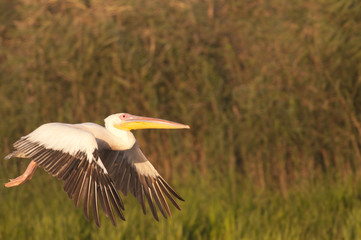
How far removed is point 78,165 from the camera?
4.30 meters

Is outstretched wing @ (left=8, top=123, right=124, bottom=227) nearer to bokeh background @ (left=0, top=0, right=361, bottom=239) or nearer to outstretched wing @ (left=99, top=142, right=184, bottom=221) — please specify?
outstretched wing @ (left=99, top=142, right=184, bottom=221)

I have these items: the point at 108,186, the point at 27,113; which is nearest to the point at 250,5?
the point at 27,113

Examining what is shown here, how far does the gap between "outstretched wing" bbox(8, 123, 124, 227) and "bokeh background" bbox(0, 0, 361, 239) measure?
12.8ft

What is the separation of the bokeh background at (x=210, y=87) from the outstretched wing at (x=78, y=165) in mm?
3891

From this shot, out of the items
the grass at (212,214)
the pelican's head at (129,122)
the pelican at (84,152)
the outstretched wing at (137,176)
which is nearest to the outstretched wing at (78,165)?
the pelican at (84,152)

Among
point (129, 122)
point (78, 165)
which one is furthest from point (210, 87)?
point (78, 165)

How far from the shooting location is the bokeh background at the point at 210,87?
28.4 feet

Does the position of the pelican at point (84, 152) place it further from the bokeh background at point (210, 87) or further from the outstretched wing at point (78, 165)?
the bokeh background at point (210, 87)

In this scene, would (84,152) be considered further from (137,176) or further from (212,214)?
(212,214)

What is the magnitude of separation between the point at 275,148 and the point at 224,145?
62cm

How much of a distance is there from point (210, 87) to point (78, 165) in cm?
484

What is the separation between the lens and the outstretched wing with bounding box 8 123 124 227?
13.8ft

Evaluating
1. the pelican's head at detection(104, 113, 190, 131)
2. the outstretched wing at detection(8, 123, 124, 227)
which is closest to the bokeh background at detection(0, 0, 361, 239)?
the pelican's head at detection(104, 113, 190, 131)

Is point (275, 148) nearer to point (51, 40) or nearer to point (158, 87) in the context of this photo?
point (158, 87)
